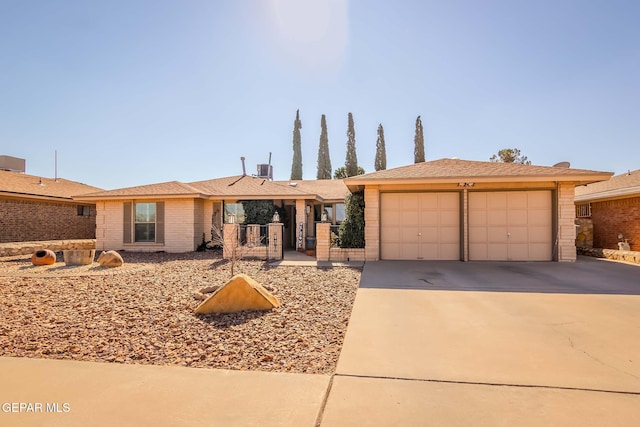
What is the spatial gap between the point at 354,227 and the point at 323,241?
130 centimetres

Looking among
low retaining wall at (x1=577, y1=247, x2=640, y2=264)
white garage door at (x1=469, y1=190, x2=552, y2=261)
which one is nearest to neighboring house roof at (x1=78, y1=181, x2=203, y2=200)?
white garage door at (x1=469, y1=190, x2=552, y2=261)

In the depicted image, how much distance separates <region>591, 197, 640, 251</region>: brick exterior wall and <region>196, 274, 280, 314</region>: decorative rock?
46.9 ft

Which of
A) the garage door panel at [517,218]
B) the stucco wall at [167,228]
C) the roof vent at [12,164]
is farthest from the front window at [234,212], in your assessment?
the roof vent at [12,164]

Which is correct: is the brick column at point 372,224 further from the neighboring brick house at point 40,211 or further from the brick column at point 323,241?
the neighboring brick house at point 40,211

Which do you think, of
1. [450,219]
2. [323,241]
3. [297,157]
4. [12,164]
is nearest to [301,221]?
[323,241]

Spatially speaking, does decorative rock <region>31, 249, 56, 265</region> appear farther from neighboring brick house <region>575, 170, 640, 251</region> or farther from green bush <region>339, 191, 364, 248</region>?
neighboring brick house <region>575, 170, 640, 251</region>

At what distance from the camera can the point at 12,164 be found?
21.8m

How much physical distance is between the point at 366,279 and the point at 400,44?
23.8 feet

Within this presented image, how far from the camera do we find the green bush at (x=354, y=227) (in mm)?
11859

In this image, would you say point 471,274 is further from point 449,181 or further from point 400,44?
point 400,44

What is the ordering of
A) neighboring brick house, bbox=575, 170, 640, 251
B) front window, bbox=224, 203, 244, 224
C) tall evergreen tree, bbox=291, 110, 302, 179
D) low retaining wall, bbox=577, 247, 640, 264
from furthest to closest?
tall evergreen tree, bbox=291, 110, 302, 179 < front window, bbox=224, 203, 244, 224 < neighboring brick house, bbox=575, 170, 640, 251 < low retaining wall, bbox=577, 247, 640, 264

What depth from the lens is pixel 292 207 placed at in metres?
16.8

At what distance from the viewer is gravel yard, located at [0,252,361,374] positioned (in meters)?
3.76

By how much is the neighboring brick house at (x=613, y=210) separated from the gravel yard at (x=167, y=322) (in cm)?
1165
